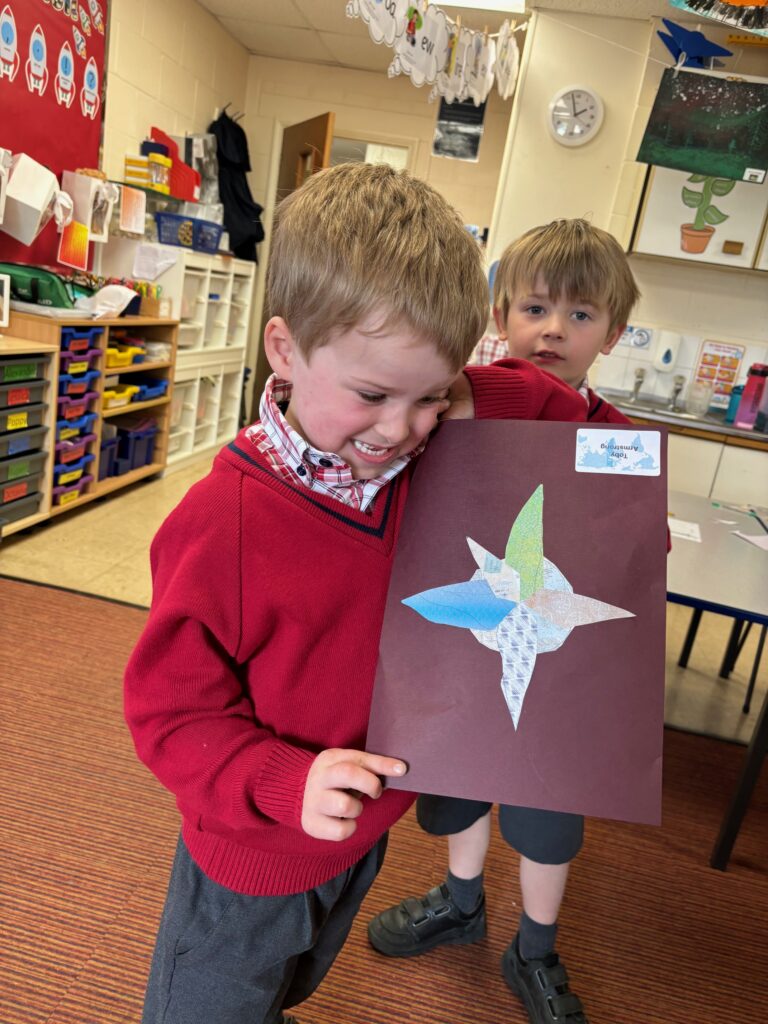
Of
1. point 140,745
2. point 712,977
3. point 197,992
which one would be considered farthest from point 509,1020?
point 140,745

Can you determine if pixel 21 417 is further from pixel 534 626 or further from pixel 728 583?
pixel 534 626

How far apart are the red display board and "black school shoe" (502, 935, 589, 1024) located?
3.21m

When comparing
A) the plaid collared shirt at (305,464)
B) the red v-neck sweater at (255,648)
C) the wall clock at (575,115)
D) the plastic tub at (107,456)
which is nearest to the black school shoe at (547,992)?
the red v-neck sweater at (255,648)

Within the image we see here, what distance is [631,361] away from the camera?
404 cm

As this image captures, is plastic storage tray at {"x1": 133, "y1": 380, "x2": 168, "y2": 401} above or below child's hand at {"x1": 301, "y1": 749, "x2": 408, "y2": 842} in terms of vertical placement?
below

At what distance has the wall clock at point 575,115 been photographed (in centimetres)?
369

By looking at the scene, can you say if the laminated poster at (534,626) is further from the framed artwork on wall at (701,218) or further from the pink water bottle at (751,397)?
the framed artwork on wall at (701,218)

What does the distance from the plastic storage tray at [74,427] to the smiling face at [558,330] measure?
242 cm

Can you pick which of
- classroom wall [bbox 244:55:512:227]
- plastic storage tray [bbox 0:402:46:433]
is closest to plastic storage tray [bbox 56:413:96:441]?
plastic storage tray [bbox 0:402:46:433]

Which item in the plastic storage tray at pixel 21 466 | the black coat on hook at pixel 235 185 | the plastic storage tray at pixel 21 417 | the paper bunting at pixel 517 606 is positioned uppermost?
the black coat on hook at pixel 235 185

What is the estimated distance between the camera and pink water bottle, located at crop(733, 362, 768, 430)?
142 inches

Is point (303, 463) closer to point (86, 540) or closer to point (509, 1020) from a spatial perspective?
point (509, 1020)

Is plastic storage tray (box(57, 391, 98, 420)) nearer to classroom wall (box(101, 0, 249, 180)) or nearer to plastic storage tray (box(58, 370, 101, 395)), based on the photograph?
plastic storage tray (box(58, 370, 101, 395))

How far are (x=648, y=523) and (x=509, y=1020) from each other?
1061 mm
